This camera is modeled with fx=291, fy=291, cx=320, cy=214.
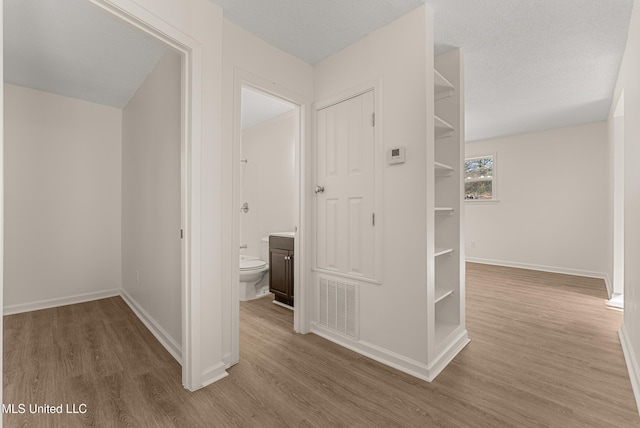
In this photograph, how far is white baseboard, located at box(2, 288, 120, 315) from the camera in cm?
323

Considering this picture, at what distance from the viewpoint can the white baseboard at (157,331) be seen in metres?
2.25

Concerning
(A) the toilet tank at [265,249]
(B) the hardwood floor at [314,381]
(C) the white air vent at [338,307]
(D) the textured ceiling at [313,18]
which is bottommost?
(B) the hardwood floor at [314,381]

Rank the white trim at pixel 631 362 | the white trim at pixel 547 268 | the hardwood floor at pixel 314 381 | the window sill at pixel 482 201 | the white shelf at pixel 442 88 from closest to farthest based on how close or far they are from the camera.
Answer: the hardwood floor at pixel 314 381, the white trim at pixel 631 362, the white shelf at pixel 442 88, the white trim at pixel 547 268, the window sill at pixel 482 201

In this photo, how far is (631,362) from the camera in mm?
2047

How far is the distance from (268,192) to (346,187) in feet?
7.23

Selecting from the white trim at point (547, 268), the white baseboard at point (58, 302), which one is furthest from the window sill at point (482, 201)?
the white baseboard at point (58, 302)

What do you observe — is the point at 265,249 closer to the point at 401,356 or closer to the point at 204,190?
the point at 204,190

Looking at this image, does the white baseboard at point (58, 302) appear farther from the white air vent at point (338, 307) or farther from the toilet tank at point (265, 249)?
the white air vent at point (338, 307)

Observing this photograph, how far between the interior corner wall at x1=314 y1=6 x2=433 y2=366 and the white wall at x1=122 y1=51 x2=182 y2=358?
152 cm

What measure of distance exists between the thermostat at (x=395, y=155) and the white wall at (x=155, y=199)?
5.36ft

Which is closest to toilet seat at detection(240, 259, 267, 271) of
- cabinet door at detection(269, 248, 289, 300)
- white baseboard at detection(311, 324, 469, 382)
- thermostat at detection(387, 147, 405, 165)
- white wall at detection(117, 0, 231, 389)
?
cabinet door at detection(269, 248, 289, 300)

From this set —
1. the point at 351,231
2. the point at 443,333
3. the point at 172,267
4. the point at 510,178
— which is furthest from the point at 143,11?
the point at 510,178

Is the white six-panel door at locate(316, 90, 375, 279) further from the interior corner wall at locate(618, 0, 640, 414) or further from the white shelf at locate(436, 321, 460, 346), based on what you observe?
the interior corner wall at locate(618, 0, 640, 414)

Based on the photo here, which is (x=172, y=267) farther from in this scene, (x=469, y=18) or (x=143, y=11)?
(x=469, y=18)
